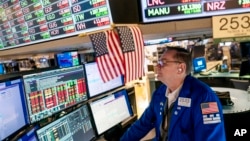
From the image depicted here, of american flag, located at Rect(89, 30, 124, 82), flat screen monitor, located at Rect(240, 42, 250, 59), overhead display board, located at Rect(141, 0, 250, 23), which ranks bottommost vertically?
flat screen monitor, located at Rect(240, 42, 250, 59)

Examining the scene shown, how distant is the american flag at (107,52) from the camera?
167cm

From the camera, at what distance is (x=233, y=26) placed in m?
1.48

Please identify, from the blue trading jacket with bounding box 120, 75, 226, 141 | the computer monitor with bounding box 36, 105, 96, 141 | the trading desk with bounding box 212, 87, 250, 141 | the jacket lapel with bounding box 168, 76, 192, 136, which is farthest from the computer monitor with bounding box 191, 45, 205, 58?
the computer monitor with bounding box 36, 105, 96, 141

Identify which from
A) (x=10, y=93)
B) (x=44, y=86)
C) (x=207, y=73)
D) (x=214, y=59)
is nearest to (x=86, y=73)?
(x=44, y=86)

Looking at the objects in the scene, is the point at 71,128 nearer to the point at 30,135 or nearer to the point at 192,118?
the point at 30,135

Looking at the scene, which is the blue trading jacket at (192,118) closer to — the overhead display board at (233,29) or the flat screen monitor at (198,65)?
the overhead display board at (233,29)

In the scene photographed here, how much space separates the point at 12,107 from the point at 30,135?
0.68 ft

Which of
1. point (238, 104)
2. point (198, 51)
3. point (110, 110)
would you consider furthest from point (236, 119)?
point (198, 51)

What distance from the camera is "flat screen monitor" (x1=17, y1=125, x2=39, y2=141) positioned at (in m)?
1.42

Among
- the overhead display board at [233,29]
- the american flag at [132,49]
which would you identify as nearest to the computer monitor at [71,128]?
the american flag at [132,49]

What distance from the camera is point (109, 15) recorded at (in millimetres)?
1990

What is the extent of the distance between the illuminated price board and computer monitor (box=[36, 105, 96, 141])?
3.60 ft

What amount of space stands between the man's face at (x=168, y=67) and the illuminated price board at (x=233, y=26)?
2.37ft

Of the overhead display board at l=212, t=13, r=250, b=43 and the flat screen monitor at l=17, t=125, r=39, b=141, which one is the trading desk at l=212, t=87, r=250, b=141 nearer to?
the overhead display board at l=212, t=13, r=250, b=43
